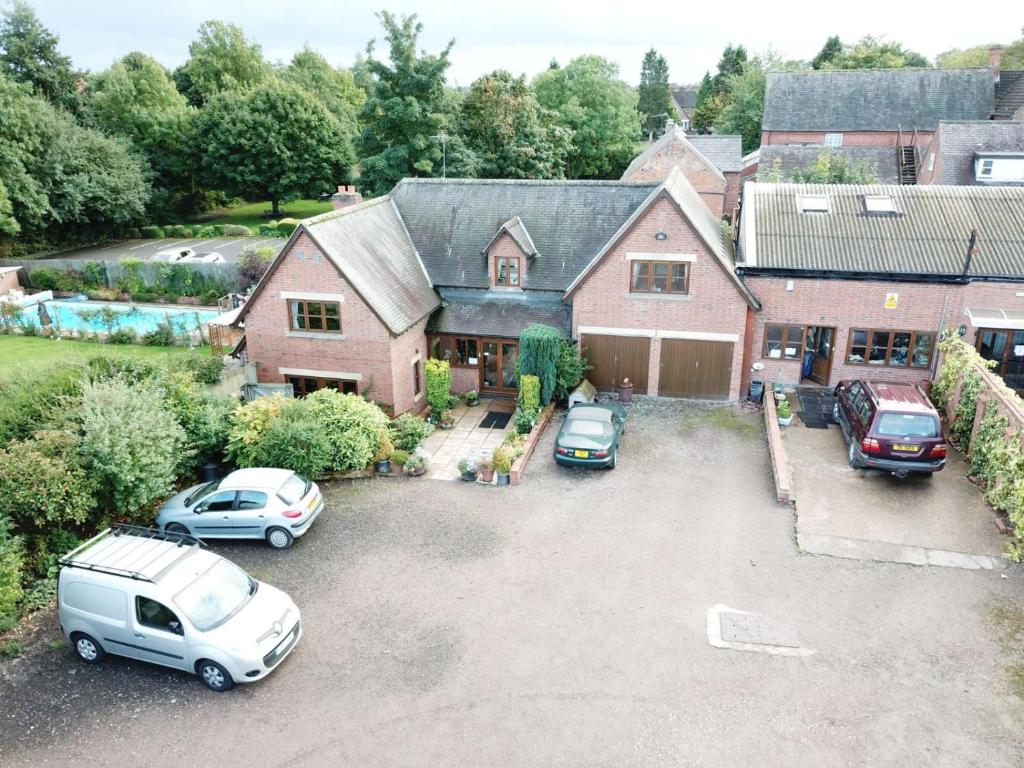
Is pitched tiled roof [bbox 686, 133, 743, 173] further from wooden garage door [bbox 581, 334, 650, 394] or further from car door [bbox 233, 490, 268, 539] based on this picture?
car door [bbox 233, 490, 268, 539]

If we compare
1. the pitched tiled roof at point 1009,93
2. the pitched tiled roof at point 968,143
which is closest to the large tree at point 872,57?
the pitched tiled roof at point 1009,93

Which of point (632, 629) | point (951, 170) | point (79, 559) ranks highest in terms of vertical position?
point (951, 170)

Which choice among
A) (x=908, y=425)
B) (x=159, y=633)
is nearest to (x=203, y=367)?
(x=159, y=633)

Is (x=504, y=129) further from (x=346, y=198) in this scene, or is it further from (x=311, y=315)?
(x=311, y=315)

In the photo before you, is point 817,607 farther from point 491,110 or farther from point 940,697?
point 491,110

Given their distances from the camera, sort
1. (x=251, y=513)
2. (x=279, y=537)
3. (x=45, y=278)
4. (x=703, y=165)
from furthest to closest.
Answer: (x=45, y=278)
(x=703, y=165)
(x=279, y=537)
(x=251, y=513)

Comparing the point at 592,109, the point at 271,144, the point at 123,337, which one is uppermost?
the point at 592,109

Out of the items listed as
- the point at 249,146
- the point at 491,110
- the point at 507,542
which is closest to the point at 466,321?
the point at 507,542
